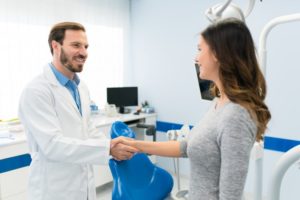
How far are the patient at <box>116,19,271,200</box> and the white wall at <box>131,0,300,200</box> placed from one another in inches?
57.9

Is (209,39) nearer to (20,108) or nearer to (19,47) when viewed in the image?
(20,108)

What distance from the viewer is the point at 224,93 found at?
3.29 ft

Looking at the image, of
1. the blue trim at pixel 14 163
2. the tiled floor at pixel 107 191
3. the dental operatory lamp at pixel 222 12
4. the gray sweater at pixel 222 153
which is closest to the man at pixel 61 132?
the gray sweater at pixel 222 153

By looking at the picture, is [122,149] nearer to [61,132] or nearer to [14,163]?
[61,132]

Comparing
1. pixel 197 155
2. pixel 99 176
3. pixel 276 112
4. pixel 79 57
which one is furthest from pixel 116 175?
pixel 276 112


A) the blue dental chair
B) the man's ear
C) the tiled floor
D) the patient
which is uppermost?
the man's ear

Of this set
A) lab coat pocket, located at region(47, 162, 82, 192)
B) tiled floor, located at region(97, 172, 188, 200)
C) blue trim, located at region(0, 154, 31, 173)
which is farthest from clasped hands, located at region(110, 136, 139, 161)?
tiled floor, located at region(97, 172, 188, 200)

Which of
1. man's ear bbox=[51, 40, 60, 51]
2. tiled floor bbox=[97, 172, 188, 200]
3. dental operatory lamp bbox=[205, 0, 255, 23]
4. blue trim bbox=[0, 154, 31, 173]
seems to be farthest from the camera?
tiled floor bbox=[97, 172, 188, 200]

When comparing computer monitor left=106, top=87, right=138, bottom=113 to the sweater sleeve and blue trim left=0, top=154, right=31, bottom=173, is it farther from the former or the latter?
the sweater sleeve

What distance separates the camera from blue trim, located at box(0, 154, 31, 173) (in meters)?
2.20

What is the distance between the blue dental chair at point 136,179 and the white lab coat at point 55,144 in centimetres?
9

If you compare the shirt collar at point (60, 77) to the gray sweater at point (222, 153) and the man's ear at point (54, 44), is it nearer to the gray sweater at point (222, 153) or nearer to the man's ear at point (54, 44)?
the man's ear at point (54, 44)

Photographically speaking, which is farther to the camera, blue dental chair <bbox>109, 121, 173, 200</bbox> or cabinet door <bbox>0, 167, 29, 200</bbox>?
cabinet door <bbox>0, 167, 29, 200</bbox>

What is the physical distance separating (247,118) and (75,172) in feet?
3.28
